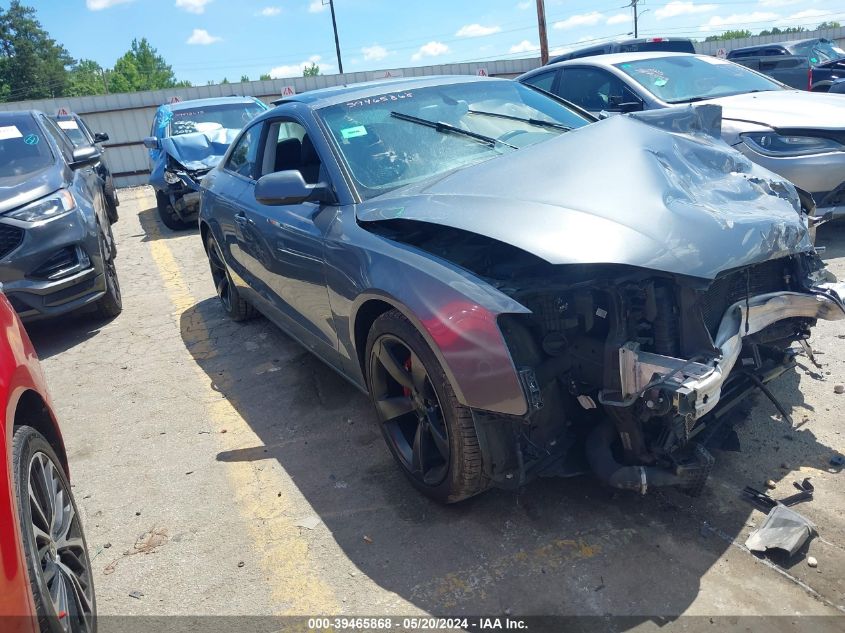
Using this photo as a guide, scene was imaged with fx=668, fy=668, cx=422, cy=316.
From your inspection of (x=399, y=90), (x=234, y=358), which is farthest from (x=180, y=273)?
(x=399, y=90)

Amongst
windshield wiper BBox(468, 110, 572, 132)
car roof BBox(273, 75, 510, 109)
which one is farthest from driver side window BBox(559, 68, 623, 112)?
windshield wiper BBox(468, 110, 572, 132)

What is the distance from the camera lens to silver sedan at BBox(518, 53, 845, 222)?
5.24 metres

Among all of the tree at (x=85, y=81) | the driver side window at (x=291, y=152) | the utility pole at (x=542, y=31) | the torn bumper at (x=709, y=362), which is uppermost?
the tree at (x=85, y=81)

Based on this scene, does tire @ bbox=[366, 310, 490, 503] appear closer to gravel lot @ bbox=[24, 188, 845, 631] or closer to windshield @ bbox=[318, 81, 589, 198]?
gravel lot @ bbox=[24, 188, 845, 631]

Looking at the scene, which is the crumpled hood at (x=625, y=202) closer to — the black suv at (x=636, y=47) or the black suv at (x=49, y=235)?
the black suv at (x=49, y=235)

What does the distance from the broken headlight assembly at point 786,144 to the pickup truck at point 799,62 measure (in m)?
8.10

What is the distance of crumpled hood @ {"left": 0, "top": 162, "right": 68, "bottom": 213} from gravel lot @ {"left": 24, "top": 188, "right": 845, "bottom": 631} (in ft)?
5.83

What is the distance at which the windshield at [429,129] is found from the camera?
3.34m

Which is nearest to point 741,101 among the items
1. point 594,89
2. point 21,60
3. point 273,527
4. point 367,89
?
point 594,89

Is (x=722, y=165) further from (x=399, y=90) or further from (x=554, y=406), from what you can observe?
(x=399, y=90)

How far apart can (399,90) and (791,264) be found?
2.22 meters

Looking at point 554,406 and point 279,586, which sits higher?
point 554,406

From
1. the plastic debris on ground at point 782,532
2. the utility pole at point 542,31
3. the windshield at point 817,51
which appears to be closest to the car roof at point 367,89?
the plastic debris on ground at point 782,532

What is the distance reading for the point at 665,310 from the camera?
2.35 meters
